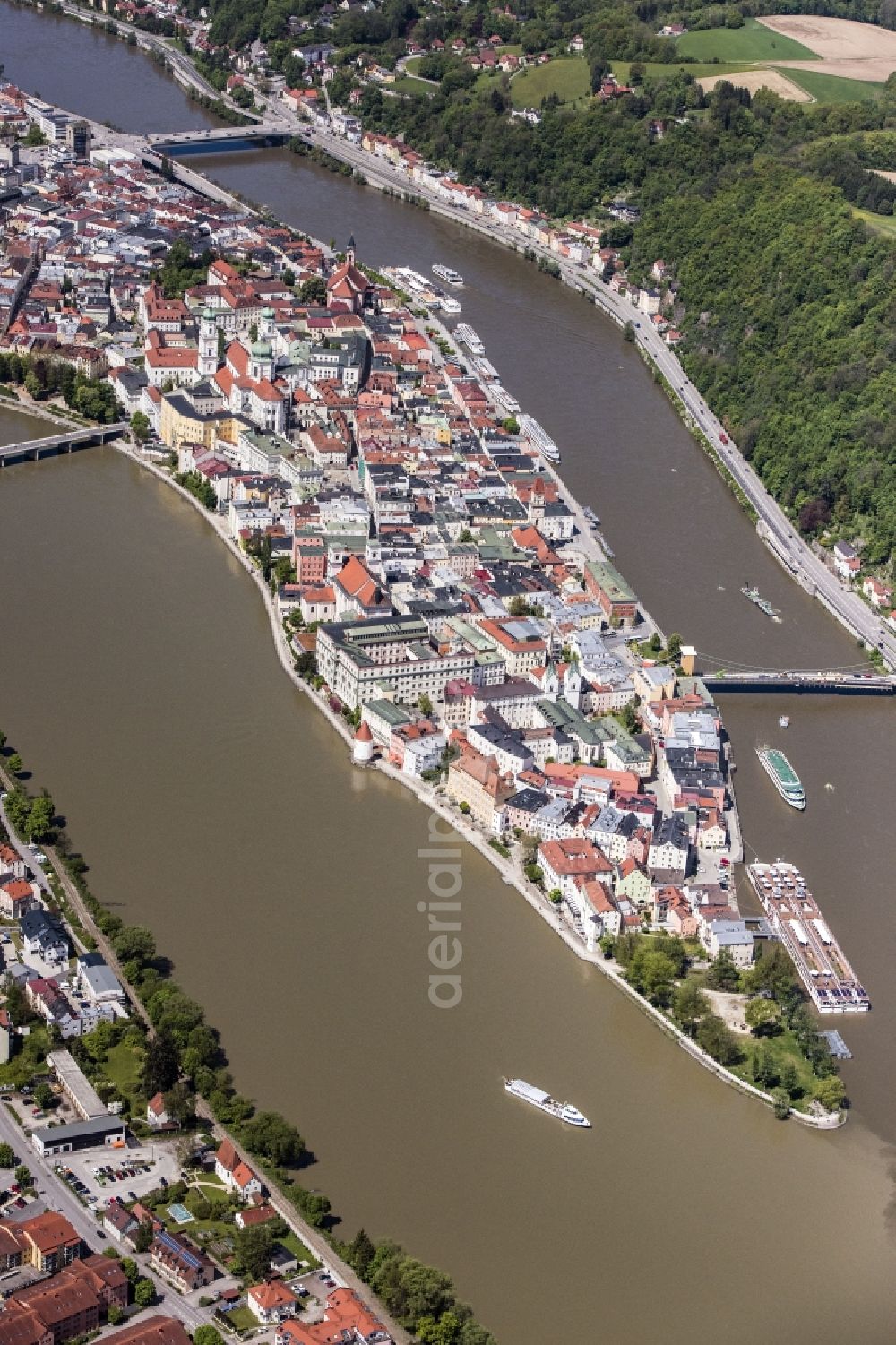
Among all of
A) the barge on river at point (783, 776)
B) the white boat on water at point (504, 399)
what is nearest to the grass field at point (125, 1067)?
the barge on river at point (783, 776)

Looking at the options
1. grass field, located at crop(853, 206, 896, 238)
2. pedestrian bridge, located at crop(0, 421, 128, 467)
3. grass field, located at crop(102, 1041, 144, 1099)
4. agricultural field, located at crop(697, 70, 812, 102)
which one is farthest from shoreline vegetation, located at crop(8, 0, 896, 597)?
grass field, located at crop(102, 1041, 144, 1099)

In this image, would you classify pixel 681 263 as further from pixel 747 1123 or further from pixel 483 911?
pixel 747 1123

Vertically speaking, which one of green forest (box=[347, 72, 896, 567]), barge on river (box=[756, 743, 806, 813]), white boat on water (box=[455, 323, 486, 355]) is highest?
green forest (box=[347, 72, 896, 567])

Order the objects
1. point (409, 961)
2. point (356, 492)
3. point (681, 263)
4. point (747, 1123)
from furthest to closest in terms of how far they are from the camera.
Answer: point (681, 263)
point (356, 492)
point (409, 961)
point (747, 1123)

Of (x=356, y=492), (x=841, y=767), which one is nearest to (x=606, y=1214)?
(x=841, y=767)

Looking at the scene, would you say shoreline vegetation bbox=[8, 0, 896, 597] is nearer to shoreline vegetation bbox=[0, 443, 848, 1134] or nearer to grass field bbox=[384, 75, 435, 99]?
grass field bbox=[384, 75, 435, 99]

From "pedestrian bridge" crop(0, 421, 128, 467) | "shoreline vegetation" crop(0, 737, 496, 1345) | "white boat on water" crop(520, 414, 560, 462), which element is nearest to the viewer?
"shoreline vegetation" crop(0, 737, 496, 1345)

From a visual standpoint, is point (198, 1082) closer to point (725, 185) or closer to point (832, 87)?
point (725, 185)

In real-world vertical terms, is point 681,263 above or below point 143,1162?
above
